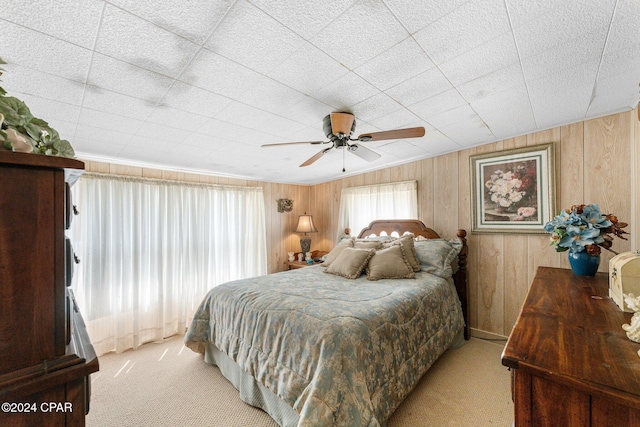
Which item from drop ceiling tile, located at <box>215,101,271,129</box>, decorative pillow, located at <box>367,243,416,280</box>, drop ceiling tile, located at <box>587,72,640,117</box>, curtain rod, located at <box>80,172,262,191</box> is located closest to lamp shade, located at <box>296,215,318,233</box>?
curtain rod, located at <box>80,172,262,191</box>

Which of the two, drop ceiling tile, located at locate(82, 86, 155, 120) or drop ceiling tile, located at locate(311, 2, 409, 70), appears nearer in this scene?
drop ceiling tile, located at locate(311, 2, 409, 70)

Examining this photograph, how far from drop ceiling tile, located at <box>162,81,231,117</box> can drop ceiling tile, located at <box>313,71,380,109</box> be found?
697 millimetres

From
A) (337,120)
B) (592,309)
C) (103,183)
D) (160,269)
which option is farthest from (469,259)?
(103,183)

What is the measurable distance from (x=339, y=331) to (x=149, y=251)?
2912 mm

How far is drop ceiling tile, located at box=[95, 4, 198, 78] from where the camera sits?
1.14 meters

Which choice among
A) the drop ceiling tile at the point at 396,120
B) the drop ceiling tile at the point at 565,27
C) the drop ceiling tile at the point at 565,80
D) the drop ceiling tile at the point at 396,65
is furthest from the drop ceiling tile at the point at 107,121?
the drop ceiling tile at the point at 565,80

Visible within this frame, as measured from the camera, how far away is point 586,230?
179cm

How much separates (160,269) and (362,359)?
118 inches

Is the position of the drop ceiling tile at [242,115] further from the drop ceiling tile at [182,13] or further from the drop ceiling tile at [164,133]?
the drop ceiling tile at [182,13]

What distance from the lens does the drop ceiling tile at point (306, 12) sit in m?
1.10

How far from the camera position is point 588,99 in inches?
79.7

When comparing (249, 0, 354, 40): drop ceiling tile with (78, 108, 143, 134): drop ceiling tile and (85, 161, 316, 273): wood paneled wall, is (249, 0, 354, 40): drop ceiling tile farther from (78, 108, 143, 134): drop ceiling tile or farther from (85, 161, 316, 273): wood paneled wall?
(85, 161, 316, 273): wood paneled wall

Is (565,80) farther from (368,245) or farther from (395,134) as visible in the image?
(368,245)

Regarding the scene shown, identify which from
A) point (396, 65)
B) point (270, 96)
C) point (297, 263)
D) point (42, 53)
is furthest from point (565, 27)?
point (297, 263)
